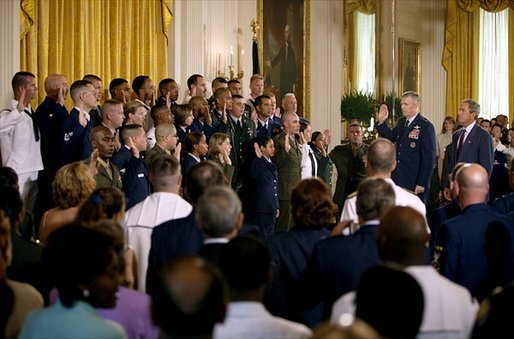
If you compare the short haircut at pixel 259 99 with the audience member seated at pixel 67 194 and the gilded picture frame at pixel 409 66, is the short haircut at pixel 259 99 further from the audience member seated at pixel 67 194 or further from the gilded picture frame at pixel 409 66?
the gilded picture frame at pixel 409 66

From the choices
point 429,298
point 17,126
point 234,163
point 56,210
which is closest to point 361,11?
point 234,163

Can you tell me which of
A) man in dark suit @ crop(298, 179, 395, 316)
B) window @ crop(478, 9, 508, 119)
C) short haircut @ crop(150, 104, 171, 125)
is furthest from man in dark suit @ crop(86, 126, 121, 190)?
window @ crop(478, 9, 508, 119)

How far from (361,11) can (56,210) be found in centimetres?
1323

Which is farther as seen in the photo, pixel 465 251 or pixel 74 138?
pixel 74 138

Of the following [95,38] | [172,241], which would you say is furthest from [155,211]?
[95,38]

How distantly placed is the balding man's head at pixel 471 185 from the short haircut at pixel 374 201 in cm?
84

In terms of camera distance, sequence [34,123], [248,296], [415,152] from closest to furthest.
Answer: [248,296] < [34,123] < [415,152]

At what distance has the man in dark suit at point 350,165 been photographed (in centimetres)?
1148

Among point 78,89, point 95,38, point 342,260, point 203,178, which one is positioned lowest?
point 342,260

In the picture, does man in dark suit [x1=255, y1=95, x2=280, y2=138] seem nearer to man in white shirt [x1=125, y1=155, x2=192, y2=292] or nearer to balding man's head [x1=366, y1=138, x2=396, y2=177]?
balding man's head [x1=366, y1=138, x2=396, y2=177]

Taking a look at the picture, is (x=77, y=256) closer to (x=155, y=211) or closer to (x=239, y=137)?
(x=155, y=211)

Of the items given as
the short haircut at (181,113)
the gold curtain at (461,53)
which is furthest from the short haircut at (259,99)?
the gold curtain at (461,53)

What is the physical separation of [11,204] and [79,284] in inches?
57.5

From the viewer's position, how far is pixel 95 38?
441 inches
